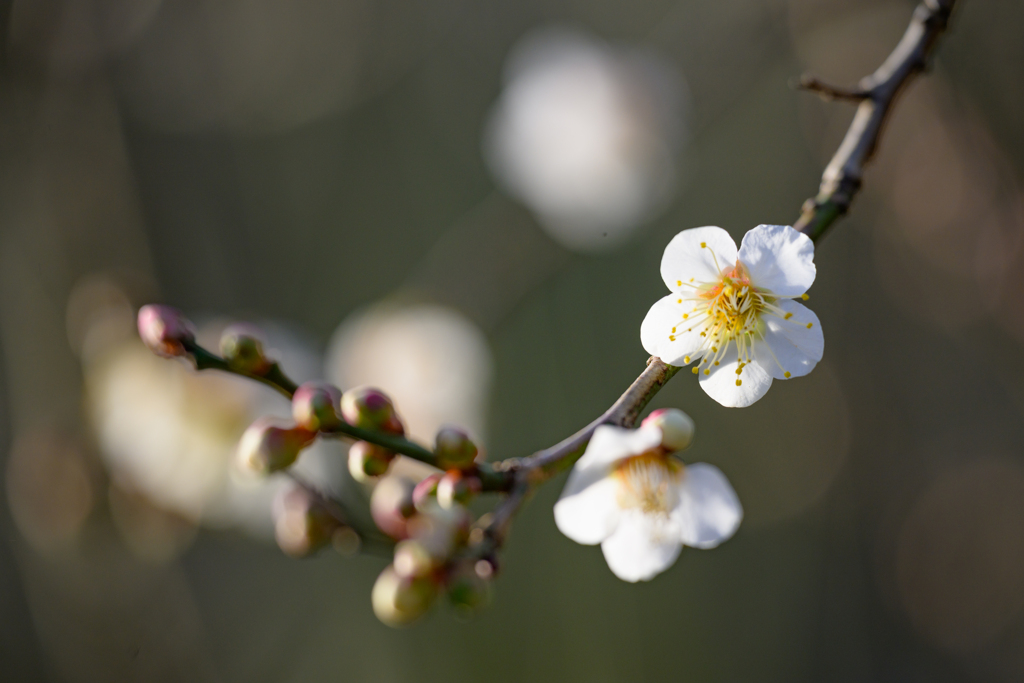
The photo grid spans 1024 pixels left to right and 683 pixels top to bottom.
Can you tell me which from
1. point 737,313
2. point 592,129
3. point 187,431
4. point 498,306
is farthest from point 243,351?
point 592,129

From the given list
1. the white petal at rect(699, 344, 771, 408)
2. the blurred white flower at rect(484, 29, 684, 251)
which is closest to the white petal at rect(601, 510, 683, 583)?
the white petal at rect(699, 344, 771, 408)

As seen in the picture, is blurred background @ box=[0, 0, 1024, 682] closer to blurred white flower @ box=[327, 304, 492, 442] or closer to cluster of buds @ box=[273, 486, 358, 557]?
blurred white flower @ box=[327, 304, 492, 442]

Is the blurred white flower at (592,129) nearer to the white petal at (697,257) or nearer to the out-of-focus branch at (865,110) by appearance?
the out-of-focus branch at (865,110)

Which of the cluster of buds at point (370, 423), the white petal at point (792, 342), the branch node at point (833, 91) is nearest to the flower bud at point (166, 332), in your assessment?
the cluster of buds at point (370, 423)

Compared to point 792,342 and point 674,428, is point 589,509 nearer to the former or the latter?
point 674,428

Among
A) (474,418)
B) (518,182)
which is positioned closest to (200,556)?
(474,418)

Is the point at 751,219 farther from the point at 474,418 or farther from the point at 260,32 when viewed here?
the point at 260,32
